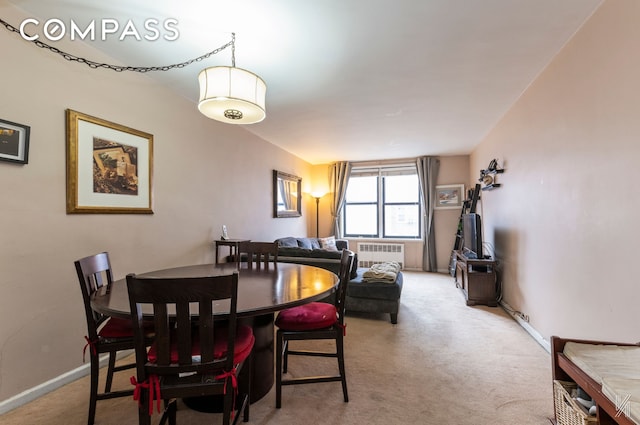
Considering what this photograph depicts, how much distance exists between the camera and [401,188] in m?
6.42

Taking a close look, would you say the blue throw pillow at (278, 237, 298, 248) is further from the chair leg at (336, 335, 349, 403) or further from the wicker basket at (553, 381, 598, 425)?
the wicker basket at (553, 381, 598, 425)

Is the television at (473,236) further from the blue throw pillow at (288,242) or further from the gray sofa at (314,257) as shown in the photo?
the blue throw pillow at (288,242)

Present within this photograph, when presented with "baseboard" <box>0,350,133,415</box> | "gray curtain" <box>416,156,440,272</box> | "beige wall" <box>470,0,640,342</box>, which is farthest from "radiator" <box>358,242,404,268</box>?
"baseboard" <box>0,350,133,415</box>

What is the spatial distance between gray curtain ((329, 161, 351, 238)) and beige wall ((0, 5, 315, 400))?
3851 millimetres

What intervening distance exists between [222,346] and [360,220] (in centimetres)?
562

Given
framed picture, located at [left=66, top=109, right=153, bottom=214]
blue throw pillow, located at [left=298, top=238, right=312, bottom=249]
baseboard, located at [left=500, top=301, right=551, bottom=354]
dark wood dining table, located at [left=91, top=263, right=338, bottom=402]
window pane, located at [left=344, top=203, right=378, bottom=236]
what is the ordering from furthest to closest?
window pane, located at [left=344, top=203, right=378, bottom=236], blue throw pillow, located at [left=298, top=238, right=312, bottom=249], baseboard, located at [left=500, top=301, right=551, bottom=354], framed picture, located at [left=66, top=109, right=153, bottom=214], dark wood dining table, located at [left=91, top=263, right=338, bottom=402]

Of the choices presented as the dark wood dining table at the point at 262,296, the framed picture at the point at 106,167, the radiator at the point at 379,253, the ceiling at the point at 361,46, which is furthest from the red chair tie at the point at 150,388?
the radiator at the point at 379,253

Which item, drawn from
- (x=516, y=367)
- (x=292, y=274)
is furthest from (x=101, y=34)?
(x=516, y=367)

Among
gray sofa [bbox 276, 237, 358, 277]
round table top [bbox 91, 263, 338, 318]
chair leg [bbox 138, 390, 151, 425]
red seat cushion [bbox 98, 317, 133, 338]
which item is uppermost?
round table top [bbox 91, 263, 338, 318]

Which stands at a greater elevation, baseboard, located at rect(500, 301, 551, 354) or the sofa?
the sofa

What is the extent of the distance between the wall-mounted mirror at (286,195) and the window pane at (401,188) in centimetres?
206

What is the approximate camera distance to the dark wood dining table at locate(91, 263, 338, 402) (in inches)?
52.2

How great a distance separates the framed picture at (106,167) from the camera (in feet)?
6.75

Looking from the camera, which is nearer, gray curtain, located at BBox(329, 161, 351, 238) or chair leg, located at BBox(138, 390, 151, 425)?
chair leg, located at BBox(138, 390, 151, 425)
